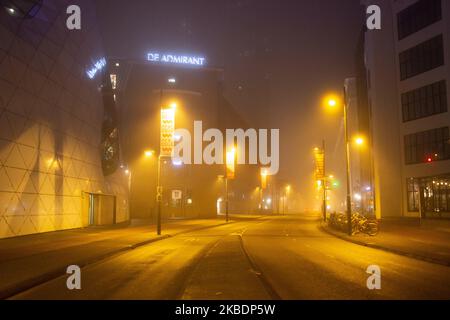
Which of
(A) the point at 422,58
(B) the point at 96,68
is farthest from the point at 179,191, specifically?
(A) the point at 422,58

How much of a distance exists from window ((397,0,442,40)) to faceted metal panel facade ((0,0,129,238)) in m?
34.8

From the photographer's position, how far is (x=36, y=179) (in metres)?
32.0

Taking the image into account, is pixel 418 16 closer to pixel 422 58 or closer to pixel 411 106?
pixel 422 58

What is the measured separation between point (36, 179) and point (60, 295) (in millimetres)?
22422

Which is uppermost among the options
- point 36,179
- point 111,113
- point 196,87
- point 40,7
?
point 196,87

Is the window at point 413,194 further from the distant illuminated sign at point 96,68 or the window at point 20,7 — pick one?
the window at point 20,7

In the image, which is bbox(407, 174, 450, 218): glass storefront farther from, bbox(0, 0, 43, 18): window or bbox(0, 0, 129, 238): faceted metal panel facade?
bbox(0, 0, 43, 18): window

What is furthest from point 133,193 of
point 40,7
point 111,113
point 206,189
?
point 40,7

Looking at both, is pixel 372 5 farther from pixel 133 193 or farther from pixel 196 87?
pixel 133 193

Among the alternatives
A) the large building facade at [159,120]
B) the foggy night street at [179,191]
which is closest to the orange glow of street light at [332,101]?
the foggy night street at [179,191]

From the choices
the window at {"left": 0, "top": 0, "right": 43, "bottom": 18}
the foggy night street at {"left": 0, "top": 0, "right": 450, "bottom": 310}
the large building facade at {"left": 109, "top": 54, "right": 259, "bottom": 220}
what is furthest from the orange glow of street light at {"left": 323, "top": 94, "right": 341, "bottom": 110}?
the large building facade at {"left": 109, "top": 54, "right": 259, "bottom": 220}

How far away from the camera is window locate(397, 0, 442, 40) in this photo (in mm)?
52906

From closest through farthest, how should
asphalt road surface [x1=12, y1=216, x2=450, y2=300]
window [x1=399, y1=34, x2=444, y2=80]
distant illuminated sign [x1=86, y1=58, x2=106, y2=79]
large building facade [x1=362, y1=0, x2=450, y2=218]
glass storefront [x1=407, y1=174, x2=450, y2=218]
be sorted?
asphalt road surface [x1=12, y1=216, x2=450, y2=300], distant illuminated sign [x1=86, y1=58, x2=106, y2=79], glass storefront [x1=407, y1=174, x2=450, y2=218], large building facade [x1=362, y1=0, x2=450, y2=218], window [x1=399, y1=34, x2=444, y2=80]

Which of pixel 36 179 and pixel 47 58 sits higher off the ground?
pixel 47 58
